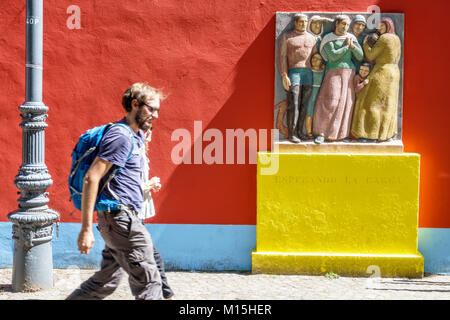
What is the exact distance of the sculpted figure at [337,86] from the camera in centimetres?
609

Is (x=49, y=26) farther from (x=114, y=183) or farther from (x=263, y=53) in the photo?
(x=114, y=183)

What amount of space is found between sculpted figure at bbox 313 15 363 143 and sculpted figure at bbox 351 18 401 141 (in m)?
0.11

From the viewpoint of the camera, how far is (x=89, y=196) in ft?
12.0

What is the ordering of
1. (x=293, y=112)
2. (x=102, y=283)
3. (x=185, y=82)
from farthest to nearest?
(x=185, y=82) → (x=293, y=112) → (x=102, y=283)

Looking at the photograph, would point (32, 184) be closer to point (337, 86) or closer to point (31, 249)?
point (31, 249)

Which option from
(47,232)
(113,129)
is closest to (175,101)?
(47,232)

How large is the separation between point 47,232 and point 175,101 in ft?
6.48

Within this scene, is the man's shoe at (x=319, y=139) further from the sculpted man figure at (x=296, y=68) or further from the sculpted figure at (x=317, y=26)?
the sculpted figure at (x=317, y=26)

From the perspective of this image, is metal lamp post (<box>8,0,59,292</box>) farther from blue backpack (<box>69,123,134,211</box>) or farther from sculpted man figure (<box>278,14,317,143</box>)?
sculpted man figure (<box>278,14,317,143</box>)

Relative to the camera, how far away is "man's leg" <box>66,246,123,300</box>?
13.6 feet

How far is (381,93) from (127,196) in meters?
3.36

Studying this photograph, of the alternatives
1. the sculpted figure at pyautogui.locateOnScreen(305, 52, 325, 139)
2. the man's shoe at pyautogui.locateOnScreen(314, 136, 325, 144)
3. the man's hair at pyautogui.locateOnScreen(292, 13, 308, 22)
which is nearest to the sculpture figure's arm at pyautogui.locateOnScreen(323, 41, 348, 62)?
the sculpted figure at pyautogui.locateOnScreen(305, 52, 325, 139)

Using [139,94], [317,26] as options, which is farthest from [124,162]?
[317,26]

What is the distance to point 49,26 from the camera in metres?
6.39
